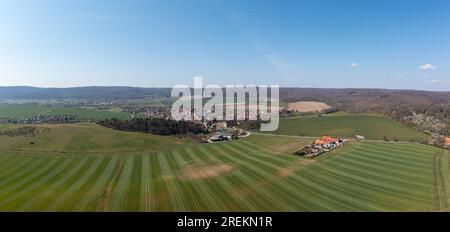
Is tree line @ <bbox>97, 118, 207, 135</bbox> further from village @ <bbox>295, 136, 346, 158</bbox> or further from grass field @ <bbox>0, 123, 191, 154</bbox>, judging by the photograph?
village @ <bbox>295, 136, 346, 158</bbox>

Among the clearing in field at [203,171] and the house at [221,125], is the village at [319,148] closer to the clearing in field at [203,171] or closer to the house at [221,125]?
the clearing in field at [203,171]

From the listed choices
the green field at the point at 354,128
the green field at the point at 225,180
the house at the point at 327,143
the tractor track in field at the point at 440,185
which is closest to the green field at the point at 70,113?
the green field at the point at 225,180

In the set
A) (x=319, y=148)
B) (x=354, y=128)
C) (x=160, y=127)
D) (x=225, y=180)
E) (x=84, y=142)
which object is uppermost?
(x=160, y=127)

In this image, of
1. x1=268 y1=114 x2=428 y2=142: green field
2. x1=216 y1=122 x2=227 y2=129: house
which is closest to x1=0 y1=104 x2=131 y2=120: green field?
x1=216 y1=122 x2=227 y2=129: house

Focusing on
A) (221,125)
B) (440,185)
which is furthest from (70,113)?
(440,185)

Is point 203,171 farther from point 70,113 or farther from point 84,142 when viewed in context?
point 70,113
